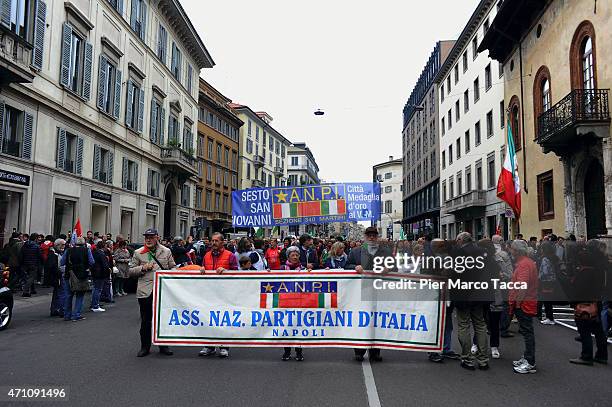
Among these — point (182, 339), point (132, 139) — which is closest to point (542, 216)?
point (182, 339)

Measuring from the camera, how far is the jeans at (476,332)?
267 inches

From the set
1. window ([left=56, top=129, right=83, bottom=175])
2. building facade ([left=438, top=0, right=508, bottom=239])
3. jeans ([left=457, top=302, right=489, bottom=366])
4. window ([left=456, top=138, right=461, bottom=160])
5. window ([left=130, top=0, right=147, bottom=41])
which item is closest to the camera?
jeans ([left=457, top=302, right=489, bottom=366])

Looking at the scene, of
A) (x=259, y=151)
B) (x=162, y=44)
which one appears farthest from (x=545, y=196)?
(x=259, y=151)

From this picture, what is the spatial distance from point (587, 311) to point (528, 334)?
1129 mm

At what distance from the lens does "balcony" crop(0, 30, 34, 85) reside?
16.0m

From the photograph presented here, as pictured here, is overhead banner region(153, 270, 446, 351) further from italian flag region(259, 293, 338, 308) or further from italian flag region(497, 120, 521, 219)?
italian flag region(497, 120, 521, 219)

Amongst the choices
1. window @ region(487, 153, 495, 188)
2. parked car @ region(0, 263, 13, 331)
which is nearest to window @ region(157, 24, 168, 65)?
window @ region(487, 153, 495, 188)

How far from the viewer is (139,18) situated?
95.6 ft

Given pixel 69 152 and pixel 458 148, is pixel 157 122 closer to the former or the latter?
pixel 69 152

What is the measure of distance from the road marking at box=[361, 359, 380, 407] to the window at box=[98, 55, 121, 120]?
22.4m

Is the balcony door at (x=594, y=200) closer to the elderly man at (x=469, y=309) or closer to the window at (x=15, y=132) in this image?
the elderly man at (x=469, y=309)

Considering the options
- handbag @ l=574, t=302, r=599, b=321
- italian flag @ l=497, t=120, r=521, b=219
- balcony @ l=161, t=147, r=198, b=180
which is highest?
balcony @ l=161, t=147, r=198, b=180

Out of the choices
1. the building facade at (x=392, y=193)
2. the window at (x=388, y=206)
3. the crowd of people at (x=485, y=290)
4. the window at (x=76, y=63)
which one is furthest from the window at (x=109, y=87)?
the window at (x=388, y=206)

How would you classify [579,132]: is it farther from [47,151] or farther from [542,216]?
[47,151]
